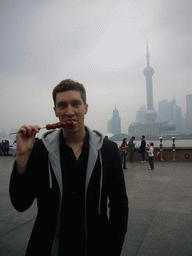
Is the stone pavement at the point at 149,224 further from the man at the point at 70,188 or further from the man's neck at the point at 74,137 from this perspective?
the man's neck at the point at 74,137

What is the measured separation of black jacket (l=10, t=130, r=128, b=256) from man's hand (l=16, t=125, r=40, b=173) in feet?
0.18

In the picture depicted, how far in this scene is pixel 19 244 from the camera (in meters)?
3.41

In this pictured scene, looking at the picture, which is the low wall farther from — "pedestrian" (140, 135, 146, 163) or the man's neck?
the man's neck

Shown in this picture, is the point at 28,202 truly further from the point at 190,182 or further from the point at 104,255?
the point at 190,182

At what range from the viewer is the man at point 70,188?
1557mm

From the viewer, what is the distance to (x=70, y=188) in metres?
1.59

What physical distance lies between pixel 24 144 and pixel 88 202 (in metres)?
0.72

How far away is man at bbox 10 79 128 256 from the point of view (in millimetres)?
1557

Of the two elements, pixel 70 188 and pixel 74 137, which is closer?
pixel 70 188

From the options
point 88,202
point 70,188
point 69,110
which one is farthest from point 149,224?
point 69,110

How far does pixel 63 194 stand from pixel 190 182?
311 inches

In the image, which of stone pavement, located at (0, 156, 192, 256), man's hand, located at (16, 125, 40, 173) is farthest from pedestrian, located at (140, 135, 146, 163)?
man's hand, located at (16, 125, 40, 173)

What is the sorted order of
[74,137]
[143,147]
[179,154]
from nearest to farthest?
1. [74,137]
2. [143,147]
3. [179,154]

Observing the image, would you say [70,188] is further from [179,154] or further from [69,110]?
[179,154]
